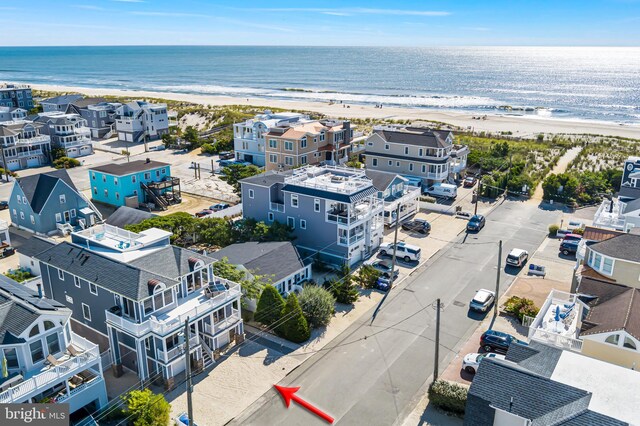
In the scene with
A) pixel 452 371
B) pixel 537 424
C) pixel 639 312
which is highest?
pixel 639 312

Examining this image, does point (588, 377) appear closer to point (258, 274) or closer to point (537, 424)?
point (537, 424)

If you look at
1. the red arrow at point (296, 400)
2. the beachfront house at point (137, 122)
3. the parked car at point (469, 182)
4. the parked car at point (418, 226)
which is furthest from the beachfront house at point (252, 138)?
the red arrow at point (296, 400)

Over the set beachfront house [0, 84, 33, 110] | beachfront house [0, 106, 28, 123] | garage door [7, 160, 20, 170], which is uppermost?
beachfront house [0, 84, 33, 110]

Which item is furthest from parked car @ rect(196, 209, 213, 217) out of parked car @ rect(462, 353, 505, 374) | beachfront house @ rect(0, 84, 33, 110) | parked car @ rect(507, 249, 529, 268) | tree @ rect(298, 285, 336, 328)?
beachfront house @ rect(0, 84, 33, 110)

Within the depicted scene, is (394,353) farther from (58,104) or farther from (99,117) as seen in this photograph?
(58,104)

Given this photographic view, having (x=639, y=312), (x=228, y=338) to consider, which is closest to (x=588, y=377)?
(x=639, y=312)

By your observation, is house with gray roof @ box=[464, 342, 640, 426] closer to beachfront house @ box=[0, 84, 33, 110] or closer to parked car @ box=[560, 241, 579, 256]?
parked car @ box=[560, 241, 579, 256]
